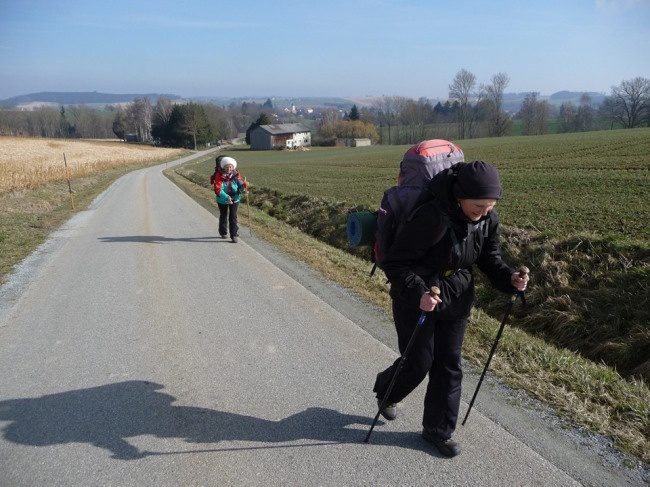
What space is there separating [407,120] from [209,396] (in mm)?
116447

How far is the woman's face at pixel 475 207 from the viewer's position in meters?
2.79

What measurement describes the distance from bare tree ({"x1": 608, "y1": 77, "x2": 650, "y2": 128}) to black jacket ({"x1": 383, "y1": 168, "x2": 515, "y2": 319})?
97.6 meters

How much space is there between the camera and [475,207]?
2.81m

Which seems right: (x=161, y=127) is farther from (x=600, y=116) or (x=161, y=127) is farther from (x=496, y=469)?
(x=496, y=469)

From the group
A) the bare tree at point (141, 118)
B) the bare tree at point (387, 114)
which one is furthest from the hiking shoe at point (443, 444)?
the bare tree at point (141, 118)

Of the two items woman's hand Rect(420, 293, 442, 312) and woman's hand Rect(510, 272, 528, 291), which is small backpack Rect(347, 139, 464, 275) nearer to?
woman's hand Rect(420, 293, 442, 312)

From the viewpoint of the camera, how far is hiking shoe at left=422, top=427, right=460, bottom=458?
3.16 meters

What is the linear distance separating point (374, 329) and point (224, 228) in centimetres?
636

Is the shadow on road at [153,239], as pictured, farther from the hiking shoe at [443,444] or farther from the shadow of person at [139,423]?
the hiking shoe at [443,444]

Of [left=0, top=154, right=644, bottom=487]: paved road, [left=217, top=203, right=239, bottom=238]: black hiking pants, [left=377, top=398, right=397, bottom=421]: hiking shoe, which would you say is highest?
[left=217, top=203, right=239, bottom=238]: black hiking pants

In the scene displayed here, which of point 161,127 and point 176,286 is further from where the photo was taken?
point 161,127

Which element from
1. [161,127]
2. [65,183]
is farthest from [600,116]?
[65,183]

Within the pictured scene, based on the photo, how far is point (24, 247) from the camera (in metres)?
10.0

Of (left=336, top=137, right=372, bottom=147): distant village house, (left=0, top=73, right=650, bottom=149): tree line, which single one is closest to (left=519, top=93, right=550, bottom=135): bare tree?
(left=0, top=73, right=650, bottom=149): tree line
